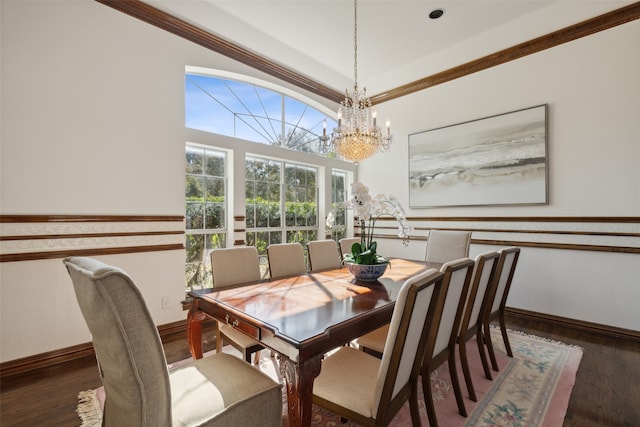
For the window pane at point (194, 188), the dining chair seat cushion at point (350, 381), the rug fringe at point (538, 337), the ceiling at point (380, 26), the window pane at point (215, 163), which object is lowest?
the rug fringe at point (538, 337)

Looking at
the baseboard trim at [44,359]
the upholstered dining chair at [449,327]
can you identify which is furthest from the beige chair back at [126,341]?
the baseboard trim at [44,359]

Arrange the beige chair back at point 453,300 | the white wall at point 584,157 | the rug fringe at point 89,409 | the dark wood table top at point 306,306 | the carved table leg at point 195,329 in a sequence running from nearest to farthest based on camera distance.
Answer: the dark wood table top at point 306,306 < the beige chair back at point 453,300 < the rug fringe at point 89,409 < the carved table leg at point 195,329 < the white wall at point 584,157

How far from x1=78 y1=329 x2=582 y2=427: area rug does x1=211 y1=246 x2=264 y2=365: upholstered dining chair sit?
1.49 ft

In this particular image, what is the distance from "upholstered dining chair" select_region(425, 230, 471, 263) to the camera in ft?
9.89

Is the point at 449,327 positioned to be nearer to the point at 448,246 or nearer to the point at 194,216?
the point at 448,246

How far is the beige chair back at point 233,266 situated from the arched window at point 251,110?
4.62ft

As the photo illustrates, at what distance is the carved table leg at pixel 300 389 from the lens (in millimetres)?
1161

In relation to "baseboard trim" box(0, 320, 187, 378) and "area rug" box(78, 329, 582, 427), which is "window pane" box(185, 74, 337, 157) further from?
"area rug" box(78, 329, 582, 427)

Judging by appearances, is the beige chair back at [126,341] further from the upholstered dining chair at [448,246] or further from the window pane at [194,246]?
the upholstered dining chair at [448,246]

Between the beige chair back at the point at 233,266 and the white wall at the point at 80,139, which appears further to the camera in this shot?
the white wall at the point at 80,139

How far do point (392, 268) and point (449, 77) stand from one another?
2813mm

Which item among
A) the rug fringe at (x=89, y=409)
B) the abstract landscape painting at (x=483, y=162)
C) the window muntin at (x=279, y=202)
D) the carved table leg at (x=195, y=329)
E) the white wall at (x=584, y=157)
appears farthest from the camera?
the window muntin at (x=279, y=202)

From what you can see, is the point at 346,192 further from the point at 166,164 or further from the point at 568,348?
the point at 568,348

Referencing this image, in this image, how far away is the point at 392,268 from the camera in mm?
2570
